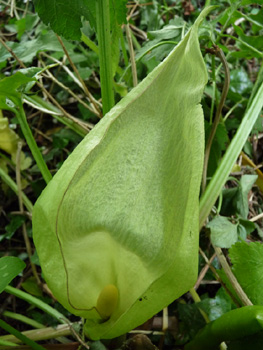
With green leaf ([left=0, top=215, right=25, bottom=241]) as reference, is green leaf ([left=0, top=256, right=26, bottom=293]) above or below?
above

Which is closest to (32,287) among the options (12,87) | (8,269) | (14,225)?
(14,225)

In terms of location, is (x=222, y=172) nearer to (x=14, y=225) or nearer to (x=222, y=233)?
(x=222, y=233)

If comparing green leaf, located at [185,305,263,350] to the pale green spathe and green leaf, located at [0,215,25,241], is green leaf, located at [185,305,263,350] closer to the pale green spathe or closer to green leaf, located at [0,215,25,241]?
the pale green spathe

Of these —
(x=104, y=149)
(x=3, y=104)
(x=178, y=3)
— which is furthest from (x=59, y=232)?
(x=178, y=3)

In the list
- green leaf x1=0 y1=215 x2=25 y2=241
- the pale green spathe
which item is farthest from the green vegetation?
green leaf x1=0 y1=215 x2=25 y2=241

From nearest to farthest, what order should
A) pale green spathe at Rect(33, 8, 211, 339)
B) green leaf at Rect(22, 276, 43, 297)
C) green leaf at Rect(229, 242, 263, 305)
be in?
1. pale green spathe at Rect(33, 8, 211, 339)
2. green leaf at Rect(229, 242, 263, 305)
3. green leaf at Rect(22, 276, 43, 297)
